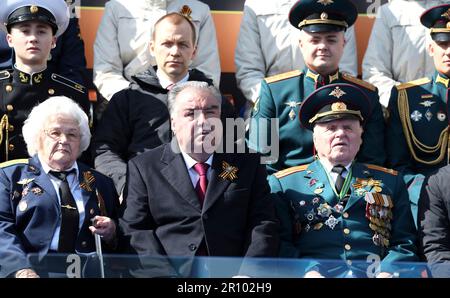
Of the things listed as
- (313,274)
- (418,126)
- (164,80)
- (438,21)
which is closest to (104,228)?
(313,274)

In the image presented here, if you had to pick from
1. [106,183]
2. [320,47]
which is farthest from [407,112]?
[106,183]

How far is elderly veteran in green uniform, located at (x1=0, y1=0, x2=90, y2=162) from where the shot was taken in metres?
6.20

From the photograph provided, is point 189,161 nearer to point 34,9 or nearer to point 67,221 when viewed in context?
point 67,221

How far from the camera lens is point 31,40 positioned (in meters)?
6.22

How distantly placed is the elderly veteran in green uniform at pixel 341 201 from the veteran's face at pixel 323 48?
24.4 inches

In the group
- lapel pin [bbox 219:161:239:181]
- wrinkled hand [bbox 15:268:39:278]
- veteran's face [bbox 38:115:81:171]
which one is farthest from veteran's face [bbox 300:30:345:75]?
wrinkled hand [bbox 15:268:39:278]

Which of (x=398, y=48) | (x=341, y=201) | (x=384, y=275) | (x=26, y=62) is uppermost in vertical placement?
(x=26, y=62)

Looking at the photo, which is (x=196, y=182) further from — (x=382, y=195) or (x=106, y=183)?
(x=382, y=195)

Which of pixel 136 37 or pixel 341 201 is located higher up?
pixel 136 37

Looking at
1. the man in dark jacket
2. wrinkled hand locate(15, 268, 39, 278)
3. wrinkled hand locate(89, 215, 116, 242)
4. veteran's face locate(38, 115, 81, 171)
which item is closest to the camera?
wrinkled hand locate(15, 268, 39, 278)

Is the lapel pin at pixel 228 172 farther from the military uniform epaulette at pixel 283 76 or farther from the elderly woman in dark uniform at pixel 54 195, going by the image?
the military uniform epaulette at pixel 283 76

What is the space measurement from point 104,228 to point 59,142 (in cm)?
47

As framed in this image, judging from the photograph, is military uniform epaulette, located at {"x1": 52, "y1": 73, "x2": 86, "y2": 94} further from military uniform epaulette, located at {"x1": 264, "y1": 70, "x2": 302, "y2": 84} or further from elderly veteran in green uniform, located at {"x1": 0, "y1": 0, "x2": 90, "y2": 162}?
military uniform epaulette, located at {"x1": 264, "y1": 70, "x2": 302, "y2": 84}

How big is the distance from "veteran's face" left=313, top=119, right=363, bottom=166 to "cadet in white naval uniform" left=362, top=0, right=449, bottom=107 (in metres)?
1.41
